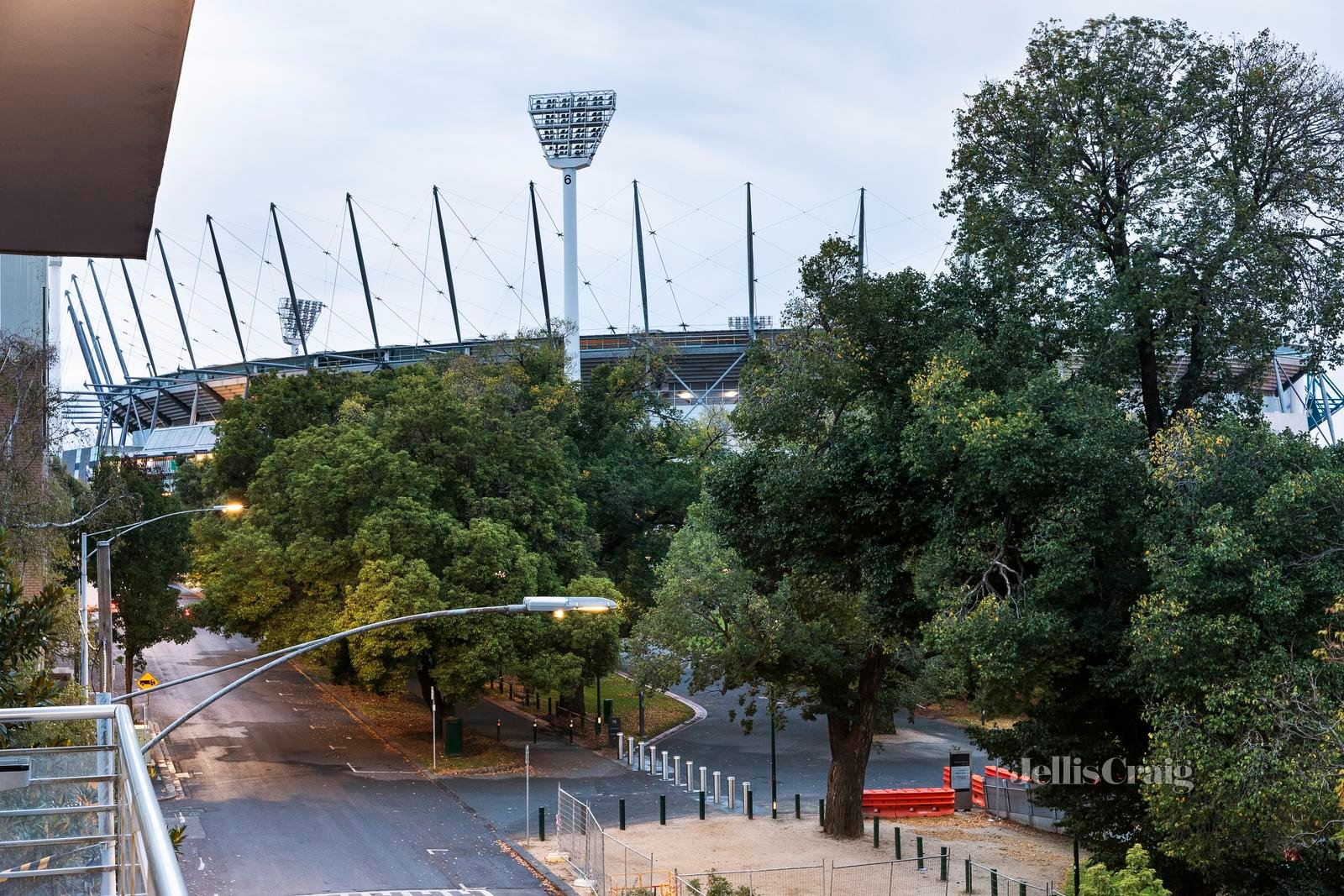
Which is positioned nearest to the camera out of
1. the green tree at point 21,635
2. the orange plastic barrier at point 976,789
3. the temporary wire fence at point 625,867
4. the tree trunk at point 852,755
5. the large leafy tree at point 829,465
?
the green tree at point 21,635

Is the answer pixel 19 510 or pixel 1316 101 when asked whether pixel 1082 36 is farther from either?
pixel 19 510

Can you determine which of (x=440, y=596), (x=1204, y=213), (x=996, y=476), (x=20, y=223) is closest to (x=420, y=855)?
(x=440, y=596)

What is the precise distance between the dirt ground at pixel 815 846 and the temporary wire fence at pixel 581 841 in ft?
1.23

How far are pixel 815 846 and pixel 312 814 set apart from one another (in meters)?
10.9

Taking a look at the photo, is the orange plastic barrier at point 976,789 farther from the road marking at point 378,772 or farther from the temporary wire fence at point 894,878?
the road marking at point 378,772

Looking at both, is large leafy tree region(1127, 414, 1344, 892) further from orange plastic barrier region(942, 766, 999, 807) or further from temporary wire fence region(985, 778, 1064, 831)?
orange plastic barrier region(942, 766, 999, 807)

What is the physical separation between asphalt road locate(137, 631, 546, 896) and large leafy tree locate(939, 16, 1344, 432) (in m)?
13.9

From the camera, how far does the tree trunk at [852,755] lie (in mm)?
26266

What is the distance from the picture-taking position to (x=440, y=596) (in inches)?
1314

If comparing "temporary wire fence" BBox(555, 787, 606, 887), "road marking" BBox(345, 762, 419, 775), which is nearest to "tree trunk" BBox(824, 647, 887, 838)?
"temporary wire fence" BBox(555, 787, 606, 887)

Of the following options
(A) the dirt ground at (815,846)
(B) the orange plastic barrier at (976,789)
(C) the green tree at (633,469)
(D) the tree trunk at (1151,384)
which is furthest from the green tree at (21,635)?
(C) the green tree at (633,469)

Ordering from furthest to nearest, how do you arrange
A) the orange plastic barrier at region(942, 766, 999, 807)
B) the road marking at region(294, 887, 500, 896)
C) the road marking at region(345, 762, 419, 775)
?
the road marking at region(345, 762, 419, 775) < the orange plastic barrier at region(942, 766, 999, 807) < the road marking at region(294, 887, 500, 896)

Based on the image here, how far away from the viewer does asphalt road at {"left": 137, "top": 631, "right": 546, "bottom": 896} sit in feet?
76.3

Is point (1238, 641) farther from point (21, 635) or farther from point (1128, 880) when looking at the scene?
point (21, 635)
